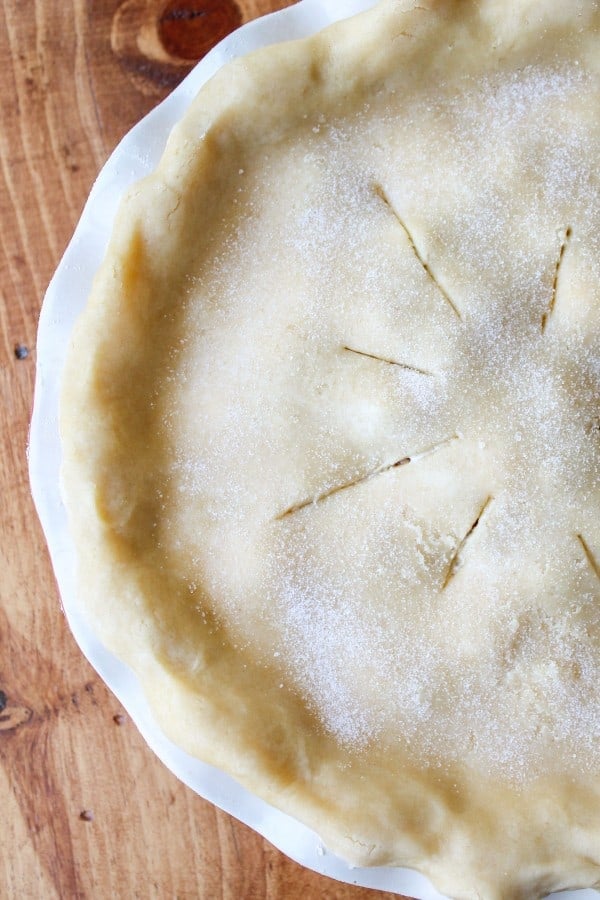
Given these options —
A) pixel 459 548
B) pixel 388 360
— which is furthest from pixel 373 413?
pixel 459 548

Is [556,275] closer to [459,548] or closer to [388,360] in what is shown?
[388,360]

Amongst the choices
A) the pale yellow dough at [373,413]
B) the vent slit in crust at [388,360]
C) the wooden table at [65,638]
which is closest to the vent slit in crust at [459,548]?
the pale yellow dough at [373,413]

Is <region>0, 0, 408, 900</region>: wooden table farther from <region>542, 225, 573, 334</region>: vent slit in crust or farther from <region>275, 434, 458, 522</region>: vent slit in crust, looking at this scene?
<region>542, 225, 573, 334</region>: vent slit in crust

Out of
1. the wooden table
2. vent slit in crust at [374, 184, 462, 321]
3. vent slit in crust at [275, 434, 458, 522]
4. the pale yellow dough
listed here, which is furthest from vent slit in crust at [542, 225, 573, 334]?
the wooden table

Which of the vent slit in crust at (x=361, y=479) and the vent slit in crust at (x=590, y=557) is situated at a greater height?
the vent slit in crust at (x=361, y=479)

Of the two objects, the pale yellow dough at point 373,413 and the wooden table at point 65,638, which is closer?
the pale yellow dough at point 373,413

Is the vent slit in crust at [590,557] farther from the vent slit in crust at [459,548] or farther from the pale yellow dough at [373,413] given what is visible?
the vent slit in crust at [459,548]

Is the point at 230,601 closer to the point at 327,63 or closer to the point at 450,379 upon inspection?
the point at 450,379
